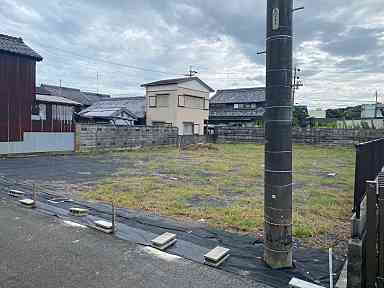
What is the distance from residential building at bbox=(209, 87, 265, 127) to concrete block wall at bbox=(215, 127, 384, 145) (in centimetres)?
559

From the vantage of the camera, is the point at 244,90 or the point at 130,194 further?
the point at 244,90

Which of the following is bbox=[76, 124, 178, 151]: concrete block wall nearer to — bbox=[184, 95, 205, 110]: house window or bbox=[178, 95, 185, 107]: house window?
bbox=[178, 95, 185, 107]: house window

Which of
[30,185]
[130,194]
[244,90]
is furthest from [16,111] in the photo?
[244,90]

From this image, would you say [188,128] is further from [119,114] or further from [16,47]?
[16,47]

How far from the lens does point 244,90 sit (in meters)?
29.2

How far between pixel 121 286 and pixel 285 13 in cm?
246

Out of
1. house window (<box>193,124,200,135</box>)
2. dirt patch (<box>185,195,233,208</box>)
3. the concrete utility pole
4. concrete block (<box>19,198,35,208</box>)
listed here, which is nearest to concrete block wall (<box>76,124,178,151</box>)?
house window (<box>193,124,200,135</box>)

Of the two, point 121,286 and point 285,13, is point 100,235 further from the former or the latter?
point 285,13

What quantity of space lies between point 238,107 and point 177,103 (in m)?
9.69

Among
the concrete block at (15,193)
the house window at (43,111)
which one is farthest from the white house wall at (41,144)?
the concrete block at (15,193)

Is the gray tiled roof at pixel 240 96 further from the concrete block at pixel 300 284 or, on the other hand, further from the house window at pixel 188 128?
the concrete block at pixel 300 284

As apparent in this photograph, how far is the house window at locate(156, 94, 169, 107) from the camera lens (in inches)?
817

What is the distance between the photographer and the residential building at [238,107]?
26.9 metres

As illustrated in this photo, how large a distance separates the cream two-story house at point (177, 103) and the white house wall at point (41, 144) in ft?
27.5
